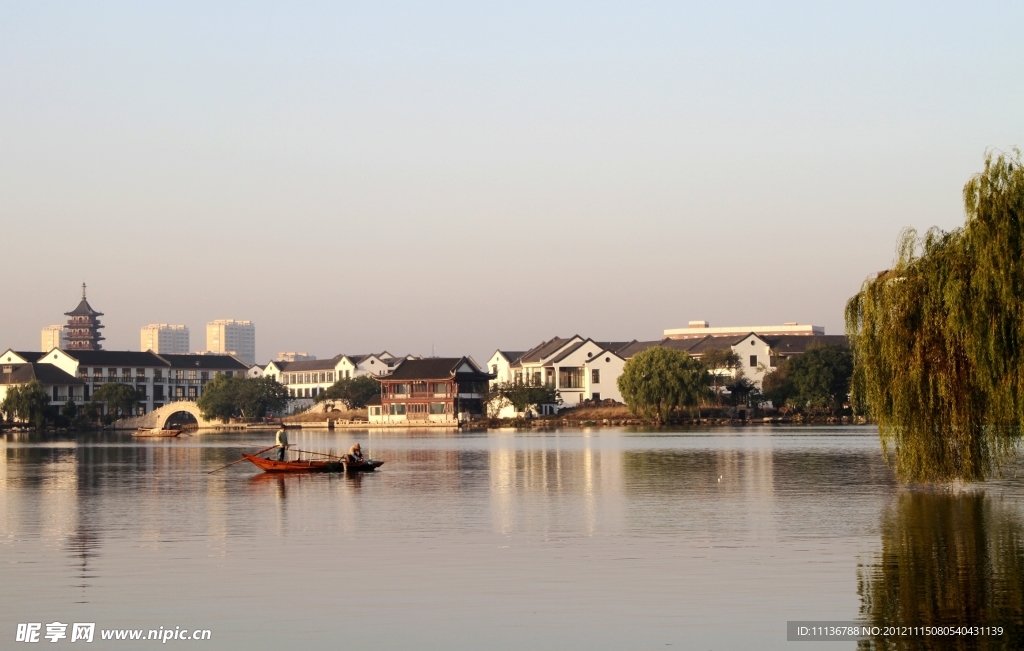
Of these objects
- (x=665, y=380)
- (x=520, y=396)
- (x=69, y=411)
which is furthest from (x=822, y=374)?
(x=69, y=411)

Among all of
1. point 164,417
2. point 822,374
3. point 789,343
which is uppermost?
point 789,343

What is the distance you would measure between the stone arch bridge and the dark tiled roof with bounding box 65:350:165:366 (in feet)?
39.2

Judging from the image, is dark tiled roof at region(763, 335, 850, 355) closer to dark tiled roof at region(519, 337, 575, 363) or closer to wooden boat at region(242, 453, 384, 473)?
dark tiled roof at region(519, 337, 575, 363)

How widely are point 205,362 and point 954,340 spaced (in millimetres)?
133916

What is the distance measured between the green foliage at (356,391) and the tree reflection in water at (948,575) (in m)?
102

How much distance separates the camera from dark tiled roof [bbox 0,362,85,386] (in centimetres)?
12888

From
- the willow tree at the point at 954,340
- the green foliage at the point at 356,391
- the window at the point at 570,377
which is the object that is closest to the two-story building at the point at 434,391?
the window at the point at 570,377

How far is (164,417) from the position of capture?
119750mm

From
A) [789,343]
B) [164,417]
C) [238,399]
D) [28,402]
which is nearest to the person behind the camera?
[789,343]

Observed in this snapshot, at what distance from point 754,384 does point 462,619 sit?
3682 inches

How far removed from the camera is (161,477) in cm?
4334

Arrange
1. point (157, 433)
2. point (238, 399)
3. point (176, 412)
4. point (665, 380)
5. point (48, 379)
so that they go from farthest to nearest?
1. point (48, 379)
2. point (238, 399)
3. point (176, 412)
4. point (157, 433)
5. point (665, 380)

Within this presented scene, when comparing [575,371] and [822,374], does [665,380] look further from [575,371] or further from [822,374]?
[575,371]

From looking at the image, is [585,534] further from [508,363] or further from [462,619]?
[508,363]
